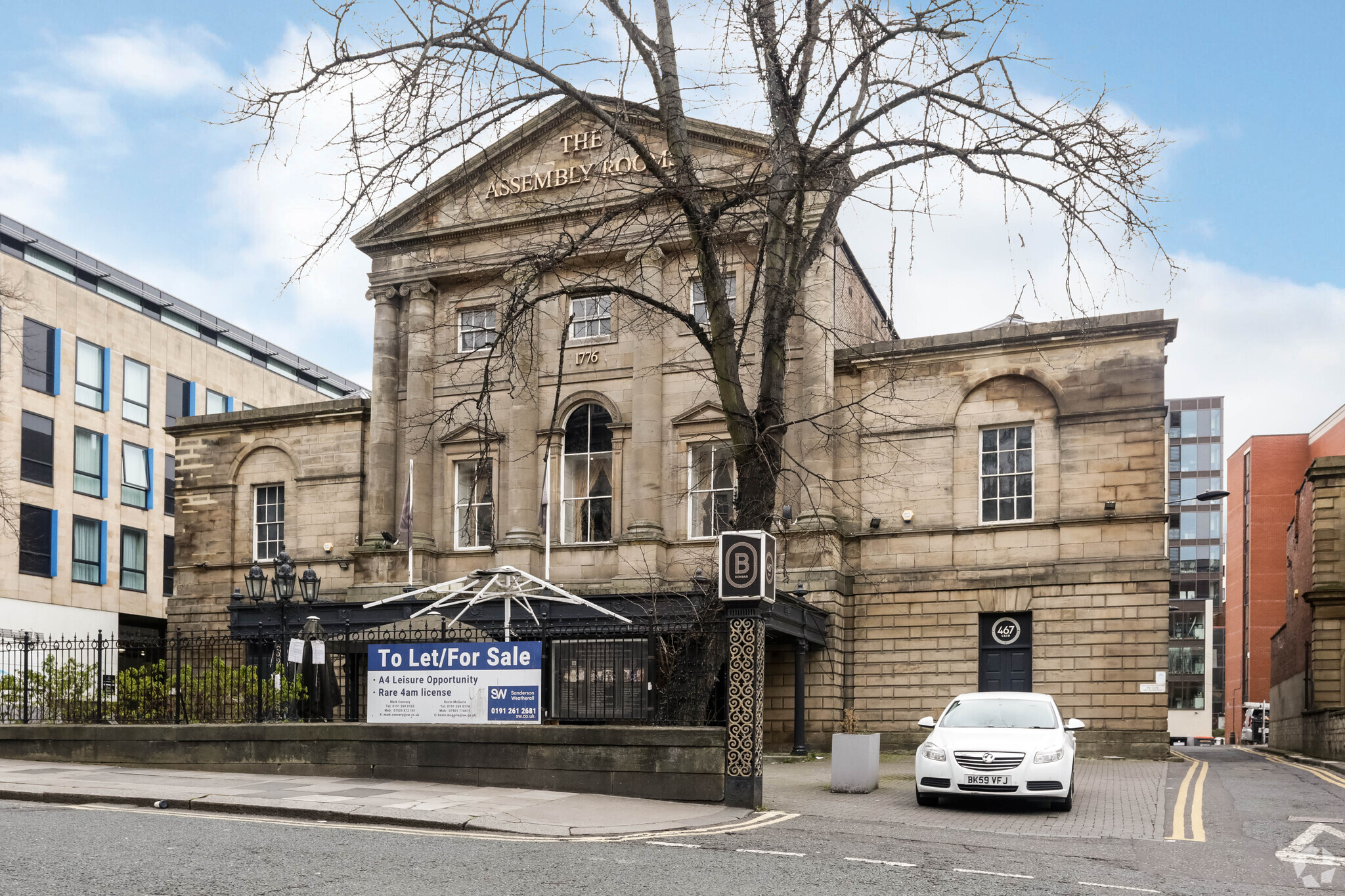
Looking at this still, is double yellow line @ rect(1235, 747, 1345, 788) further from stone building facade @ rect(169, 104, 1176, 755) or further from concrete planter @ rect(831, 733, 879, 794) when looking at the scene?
concrete planter @ rect(831, 733, 879, 794)

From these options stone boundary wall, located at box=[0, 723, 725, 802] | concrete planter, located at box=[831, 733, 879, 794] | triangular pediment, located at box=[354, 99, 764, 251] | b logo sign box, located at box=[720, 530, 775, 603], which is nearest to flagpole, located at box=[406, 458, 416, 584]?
triangular pediment, located at box=[354, 99, 764, 251]

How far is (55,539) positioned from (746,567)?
127 feet

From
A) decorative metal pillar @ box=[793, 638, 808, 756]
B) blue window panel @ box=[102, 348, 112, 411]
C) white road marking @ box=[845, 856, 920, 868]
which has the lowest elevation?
decorative metal pillar @ box=[793, 638, 808, 756]

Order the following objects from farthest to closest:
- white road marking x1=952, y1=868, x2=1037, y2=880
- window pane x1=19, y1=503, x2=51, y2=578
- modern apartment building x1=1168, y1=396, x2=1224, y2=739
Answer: modern apartment building x1=1168, y1=396, x2=1224, y2=739
window pane x1=19, y1=503, x2=51, y2=578
white road marking x1=952, y1=868, x2=1037, y2=880

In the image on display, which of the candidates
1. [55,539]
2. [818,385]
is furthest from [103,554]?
[818,385]

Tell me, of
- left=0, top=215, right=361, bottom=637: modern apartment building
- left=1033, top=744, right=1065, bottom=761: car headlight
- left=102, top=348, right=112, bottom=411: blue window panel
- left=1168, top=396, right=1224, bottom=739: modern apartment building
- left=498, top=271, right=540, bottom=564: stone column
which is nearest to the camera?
left=1033, top=744, right=1065, bottom=761: car headlight

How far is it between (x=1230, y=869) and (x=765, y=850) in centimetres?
392

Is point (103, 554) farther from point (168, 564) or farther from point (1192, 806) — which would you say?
point (1192, 806)

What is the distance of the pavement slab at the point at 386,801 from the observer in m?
12.1

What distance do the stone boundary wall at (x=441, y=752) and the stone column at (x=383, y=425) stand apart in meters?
13.8

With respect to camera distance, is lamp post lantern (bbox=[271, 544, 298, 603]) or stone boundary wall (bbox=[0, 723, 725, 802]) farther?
lamp post lantern (bbox=[271, 544, 298, 603])

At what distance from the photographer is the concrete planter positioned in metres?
16.6

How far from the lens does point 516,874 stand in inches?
352

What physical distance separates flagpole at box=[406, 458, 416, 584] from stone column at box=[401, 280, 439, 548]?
17cm
